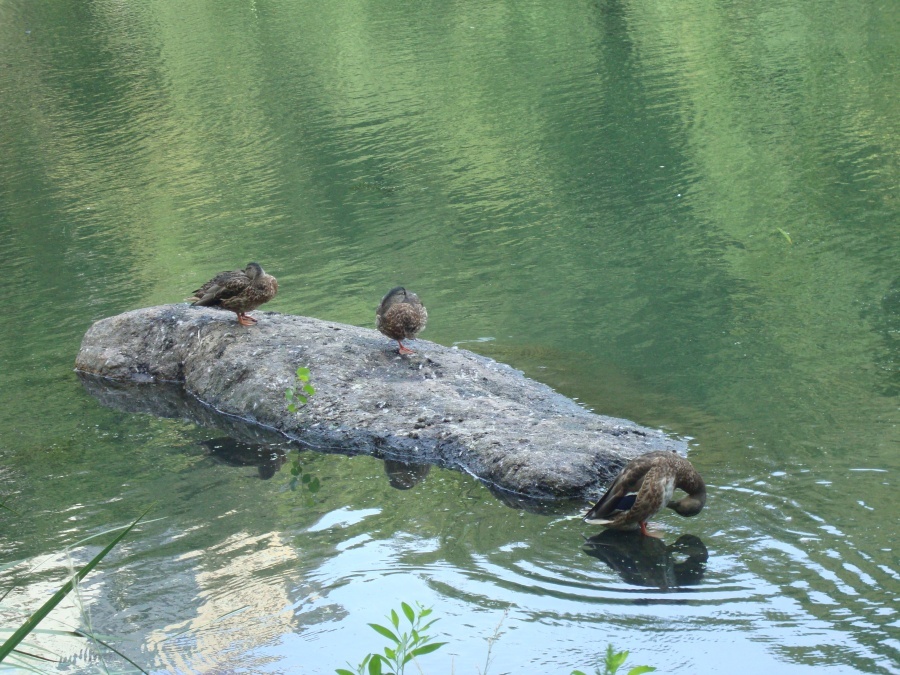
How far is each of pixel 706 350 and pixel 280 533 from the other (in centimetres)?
497

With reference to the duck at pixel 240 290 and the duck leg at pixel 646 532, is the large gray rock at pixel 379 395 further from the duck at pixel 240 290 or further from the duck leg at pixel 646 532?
the duck leg at pixel 646 532

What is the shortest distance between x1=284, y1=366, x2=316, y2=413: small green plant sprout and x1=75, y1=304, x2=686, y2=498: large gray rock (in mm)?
88

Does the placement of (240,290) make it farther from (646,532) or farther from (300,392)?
(646,532)

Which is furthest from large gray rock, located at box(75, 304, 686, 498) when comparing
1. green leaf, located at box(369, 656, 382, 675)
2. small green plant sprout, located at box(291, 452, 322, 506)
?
green leaf, located at box(369, 656, 382, 675)

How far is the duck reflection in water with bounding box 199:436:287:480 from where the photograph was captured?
28.3 ft

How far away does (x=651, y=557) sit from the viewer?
655 centimetres

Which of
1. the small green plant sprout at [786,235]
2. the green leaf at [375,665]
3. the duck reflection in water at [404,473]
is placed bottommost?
the small green plant sprout at [786,235]

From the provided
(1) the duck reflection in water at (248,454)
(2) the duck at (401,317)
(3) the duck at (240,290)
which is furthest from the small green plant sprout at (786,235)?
(1) the duck reflection in water at (248,454)

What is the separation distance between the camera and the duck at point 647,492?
6.65 metres

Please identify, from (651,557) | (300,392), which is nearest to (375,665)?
(651,557)

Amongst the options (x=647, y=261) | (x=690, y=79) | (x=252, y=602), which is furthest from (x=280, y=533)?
(x=690, y=79)

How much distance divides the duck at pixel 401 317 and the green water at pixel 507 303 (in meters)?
1.45

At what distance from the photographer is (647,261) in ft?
44.1

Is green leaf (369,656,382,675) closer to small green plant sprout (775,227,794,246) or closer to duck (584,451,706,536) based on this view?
duck (584,451,706,536)
